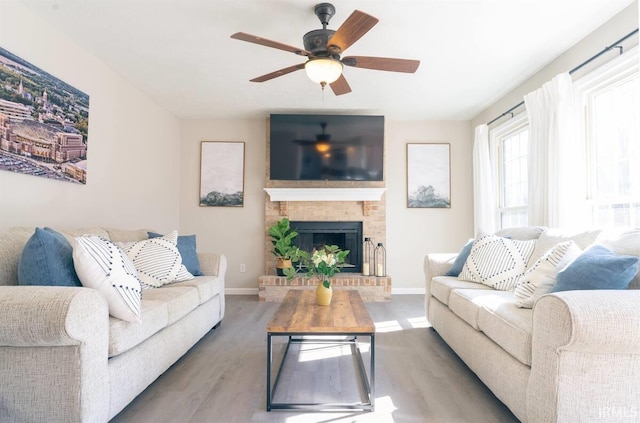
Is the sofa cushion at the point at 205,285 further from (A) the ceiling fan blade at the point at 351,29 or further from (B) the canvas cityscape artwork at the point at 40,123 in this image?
(A) the ceiling fan blade at the point at 351,29

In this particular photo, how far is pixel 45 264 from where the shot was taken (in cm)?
160

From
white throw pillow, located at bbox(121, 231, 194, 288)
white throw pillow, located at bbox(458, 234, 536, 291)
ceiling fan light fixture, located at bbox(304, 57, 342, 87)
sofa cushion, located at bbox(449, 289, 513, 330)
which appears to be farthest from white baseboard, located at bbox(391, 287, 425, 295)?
ceiling fan light fixture, located at bbox(304, 57, 342, 87)

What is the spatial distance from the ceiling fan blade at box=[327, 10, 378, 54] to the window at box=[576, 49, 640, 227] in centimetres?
189

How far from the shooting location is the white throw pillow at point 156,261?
2.56 m

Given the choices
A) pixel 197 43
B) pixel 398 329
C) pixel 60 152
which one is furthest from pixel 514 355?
pixel 60 152

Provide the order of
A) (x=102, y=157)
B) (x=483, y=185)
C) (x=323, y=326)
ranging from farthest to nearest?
(x=483, y=185) < (x=102, y=157) < (x=323, y=326)

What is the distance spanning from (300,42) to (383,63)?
833 mm

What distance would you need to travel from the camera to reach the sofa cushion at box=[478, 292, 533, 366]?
1.55 m

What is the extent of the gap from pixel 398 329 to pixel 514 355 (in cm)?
161

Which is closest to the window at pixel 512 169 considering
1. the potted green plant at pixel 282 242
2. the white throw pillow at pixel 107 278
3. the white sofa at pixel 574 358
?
the white sofa at pixel 574 358

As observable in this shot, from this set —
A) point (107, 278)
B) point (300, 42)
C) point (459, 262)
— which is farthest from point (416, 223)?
point (107, 278)

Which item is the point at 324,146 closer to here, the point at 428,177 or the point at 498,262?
the point at 428,177

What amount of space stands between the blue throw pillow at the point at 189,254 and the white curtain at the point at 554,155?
312cm

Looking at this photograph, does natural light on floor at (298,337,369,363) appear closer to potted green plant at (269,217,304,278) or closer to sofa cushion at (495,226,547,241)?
sofa cushion at (495,226,547,241)
